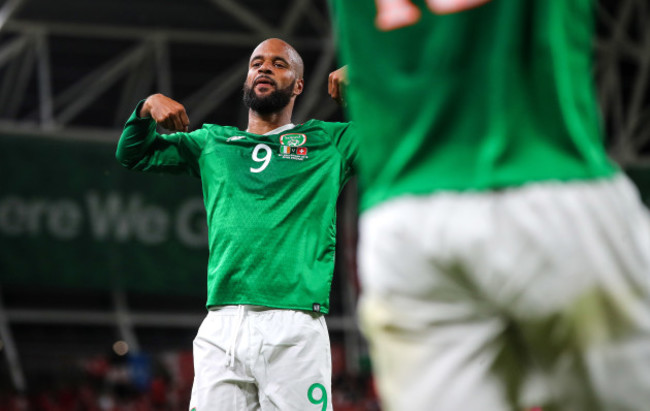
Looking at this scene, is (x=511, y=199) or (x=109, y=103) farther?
(x=109, y=103)

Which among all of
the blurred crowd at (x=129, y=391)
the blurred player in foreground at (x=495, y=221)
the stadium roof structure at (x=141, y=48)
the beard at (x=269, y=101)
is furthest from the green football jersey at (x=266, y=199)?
the blurred crowd at (x=129, y=391)

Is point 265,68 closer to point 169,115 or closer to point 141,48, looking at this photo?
point 169,115

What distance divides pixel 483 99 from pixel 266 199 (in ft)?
6.34

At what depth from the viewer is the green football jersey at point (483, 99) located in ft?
5.45

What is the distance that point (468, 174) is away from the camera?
1.68 meters

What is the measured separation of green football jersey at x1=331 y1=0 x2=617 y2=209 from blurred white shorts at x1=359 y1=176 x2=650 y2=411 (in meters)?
0.05

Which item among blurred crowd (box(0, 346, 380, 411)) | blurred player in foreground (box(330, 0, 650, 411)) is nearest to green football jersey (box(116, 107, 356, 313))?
blurred player in foreground (box(330, 0, 650, 411))

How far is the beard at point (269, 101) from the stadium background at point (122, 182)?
7.11m

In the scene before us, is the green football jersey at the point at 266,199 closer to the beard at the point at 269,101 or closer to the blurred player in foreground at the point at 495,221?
the beard at the point at 269,101

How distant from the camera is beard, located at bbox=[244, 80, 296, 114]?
12.5 feet

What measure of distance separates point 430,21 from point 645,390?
31.6 inches

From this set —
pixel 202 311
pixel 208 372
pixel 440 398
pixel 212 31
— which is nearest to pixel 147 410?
pixel 202 311

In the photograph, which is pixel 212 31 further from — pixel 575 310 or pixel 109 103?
pixel 575 310

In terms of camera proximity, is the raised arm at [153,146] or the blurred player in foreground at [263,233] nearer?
the blurred player in foreground at [263,233]
